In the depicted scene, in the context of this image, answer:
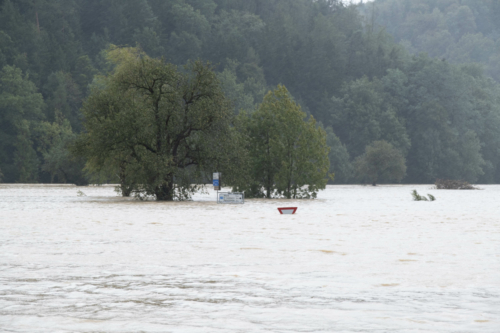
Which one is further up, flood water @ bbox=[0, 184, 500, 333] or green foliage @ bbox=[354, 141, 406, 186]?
green foliage @ bbox=[354, 141, 406, 186]

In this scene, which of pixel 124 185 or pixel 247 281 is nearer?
pixel 247 281

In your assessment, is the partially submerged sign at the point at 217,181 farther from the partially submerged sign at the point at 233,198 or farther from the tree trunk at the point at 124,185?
the tree trunk at the point at 124,185

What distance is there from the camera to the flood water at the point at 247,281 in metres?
8.02

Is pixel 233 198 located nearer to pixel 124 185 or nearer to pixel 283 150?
pixel 283 150

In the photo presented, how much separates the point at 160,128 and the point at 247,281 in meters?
35.1

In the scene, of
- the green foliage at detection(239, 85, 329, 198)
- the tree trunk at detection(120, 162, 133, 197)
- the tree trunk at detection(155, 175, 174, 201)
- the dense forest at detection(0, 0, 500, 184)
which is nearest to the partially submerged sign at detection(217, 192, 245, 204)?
the tree trunk at detection(155, 175, 174, 201)

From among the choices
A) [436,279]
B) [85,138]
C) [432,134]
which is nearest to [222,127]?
[85,138]

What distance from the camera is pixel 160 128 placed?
1788 inches

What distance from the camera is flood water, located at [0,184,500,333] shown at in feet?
26.3

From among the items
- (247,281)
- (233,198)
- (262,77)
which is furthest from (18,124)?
Answer: (247,281)

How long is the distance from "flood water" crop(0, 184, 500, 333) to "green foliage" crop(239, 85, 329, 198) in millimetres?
29857

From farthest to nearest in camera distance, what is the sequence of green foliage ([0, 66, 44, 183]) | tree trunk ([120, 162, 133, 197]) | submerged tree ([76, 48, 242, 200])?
1. green foliage ([0, 66, 44, 183])
2. tree trunk ([120, 162, 133, 197])
3. submerged tree ([76, 48, 242, 200])

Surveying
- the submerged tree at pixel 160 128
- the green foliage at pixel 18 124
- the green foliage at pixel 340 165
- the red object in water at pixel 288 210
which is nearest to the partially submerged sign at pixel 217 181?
the submerged tree at pixel 160 128

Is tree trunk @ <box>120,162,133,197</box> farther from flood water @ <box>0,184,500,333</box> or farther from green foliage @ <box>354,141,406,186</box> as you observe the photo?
green foliage @ <box>354,141,406,186</box>
